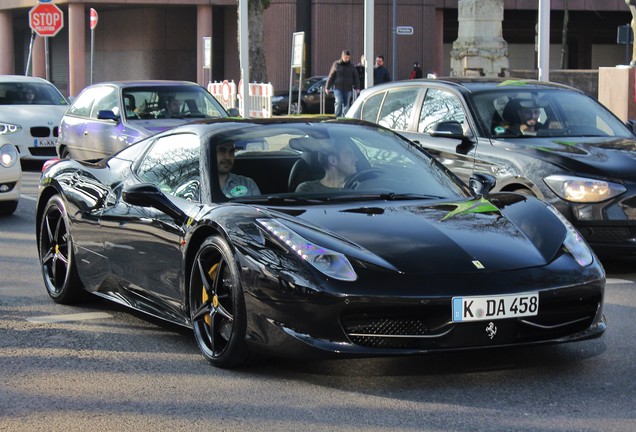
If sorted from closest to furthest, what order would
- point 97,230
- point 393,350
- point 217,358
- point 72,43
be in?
point 393,350 < point 217,358 < point 97,230 < point 72,43

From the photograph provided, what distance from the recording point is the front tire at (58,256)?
8250mm

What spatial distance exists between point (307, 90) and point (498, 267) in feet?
110

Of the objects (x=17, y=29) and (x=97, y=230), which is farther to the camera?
(x=17, y=29)

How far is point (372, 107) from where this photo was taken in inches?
500

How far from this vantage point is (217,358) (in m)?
6.35

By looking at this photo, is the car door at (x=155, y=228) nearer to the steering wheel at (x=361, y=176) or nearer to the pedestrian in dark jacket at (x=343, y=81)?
the steering wheel at (x=361, y=176)

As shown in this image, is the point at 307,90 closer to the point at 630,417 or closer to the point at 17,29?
the point at 17,29

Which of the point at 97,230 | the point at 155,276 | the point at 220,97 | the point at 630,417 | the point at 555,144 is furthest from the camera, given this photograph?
the point at 220,97

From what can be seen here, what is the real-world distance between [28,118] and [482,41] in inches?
548

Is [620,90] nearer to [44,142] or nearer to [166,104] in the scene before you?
[166,104]

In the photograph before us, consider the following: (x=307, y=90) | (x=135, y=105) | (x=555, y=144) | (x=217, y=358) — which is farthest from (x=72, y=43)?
(x=217, y=358)

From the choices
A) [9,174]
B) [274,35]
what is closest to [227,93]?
[274,35]

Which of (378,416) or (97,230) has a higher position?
(97,230)

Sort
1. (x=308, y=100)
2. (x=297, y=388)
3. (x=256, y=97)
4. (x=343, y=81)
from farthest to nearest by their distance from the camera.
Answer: (x=308, y=100), (x=256, y=97), (x=343, y=81), (x=297, y=388)
